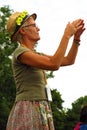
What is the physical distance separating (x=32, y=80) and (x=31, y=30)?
0.47m

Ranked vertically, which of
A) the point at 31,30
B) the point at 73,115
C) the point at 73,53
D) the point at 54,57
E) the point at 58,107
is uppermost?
the point at 73,115

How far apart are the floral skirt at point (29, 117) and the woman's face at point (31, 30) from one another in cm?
58

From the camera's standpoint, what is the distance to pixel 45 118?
4.80 metres

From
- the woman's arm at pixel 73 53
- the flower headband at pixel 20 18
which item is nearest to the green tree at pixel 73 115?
the woman's arm at pixel 73 53

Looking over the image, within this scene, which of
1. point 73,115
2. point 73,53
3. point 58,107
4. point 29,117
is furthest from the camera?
point 73,115

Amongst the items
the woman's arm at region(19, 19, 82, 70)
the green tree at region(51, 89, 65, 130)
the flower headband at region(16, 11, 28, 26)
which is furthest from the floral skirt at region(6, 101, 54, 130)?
the green tree at region(51, 89, 65, 130)

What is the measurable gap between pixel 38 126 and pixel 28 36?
2.64 feet

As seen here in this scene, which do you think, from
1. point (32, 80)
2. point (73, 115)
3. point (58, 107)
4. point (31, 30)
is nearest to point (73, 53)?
point (31, 30)

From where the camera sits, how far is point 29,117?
15.7 feet

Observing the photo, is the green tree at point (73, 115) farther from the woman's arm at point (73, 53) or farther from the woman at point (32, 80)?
Result: the woman at point (32, 80)

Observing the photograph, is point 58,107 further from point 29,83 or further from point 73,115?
point 29,83

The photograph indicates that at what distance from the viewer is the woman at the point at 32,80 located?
4734 millimetres

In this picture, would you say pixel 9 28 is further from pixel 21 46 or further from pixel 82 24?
pixel 82 24

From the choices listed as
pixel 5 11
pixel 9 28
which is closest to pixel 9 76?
pixel 5 11
